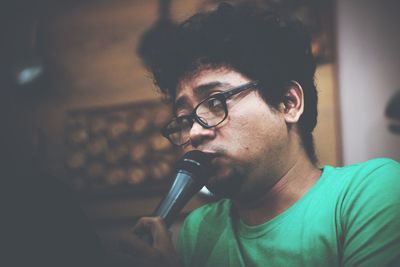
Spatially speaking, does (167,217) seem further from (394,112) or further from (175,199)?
(394,112)

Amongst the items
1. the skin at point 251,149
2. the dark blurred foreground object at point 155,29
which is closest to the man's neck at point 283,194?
the skin at point 251,149

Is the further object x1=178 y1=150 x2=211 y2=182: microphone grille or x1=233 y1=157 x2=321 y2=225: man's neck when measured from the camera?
x1=233 y1=157 x2=321 y2=225: man's neck

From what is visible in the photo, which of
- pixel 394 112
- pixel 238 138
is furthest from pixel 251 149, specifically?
pixel 394 112

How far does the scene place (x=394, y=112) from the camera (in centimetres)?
186

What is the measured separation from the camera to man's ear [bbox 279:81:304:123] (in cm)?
131

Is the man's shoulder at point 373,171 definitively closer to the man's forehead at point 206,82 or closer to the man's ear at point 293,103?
the man's ear at point 293,103

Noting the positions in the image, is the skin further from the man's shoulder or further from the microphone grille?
A: the man's shoulder

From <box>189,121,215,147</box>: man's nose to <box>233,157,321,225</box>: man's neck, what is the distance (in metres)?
0.24

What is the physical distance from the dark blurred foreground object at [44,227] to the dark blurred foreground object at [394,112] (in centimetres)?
151

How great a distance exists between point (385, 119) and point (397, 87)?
0.50 ft

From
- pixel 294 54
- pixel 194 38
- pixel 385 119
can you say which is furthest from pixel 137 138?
pixel 385 119

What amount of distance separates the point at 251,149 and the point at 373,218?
1.21 feet

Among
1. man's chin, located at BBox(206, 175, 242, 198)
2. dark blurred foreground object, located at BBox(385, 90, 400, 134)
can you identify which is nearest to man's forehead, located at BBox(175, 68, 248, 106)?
man's chin, located at BBox(206, 175, 242, 198)

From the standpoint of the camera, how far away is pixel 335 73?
1.96 metres
